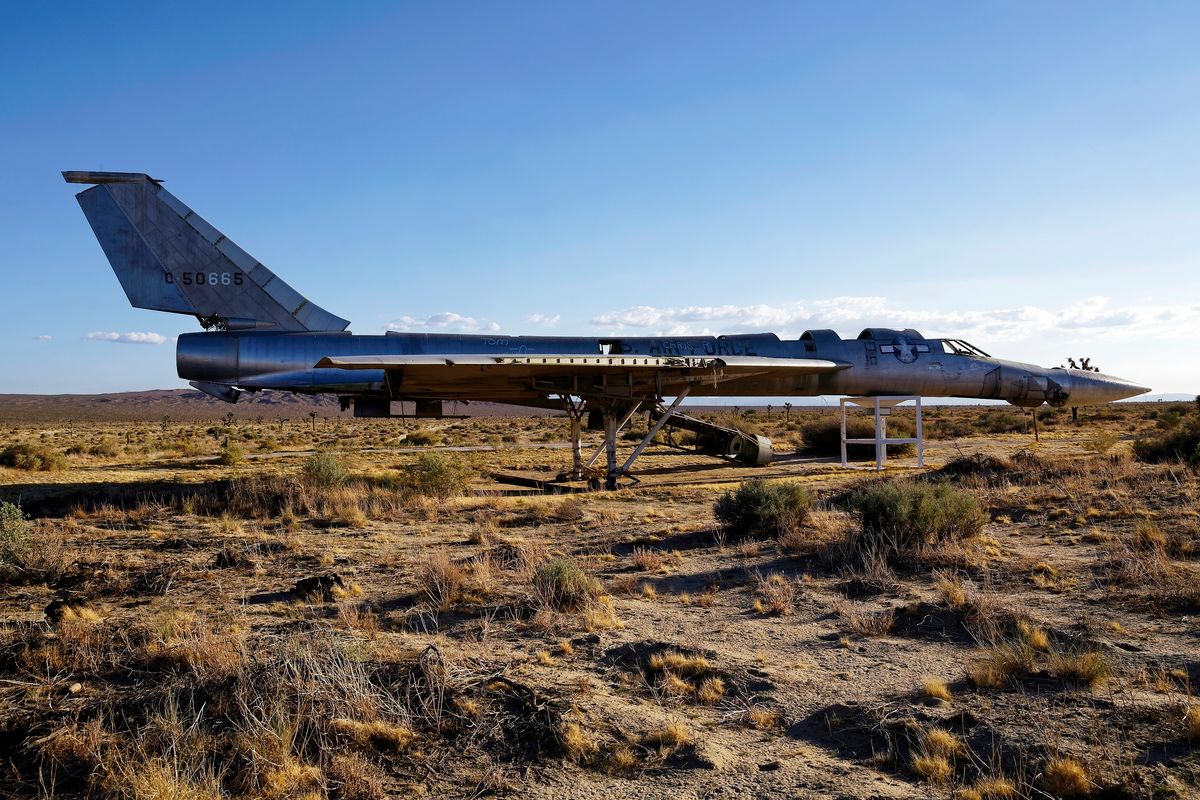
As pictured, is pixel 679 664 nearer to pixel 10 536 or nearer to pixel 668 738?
pixel 668 738

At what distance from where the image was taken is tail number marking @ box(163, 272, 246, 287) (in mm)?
17144

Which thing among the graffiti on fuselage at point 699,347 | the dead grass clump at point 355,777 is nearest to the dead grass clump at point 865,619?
the dead grass clump at point 355,777

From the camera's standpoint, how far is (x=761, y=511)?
11.7 metres

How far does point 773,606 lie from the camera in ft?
25.9

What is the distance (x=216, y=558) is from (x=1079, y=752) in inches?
379

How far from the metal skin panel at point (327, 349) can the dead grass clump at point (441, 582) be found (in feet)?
22.3

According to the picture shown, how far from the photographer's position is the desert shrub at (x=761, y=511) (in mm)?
11711

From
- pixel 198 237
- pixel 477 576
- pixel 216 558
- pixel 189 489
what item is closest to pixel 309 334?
pixel 198 237

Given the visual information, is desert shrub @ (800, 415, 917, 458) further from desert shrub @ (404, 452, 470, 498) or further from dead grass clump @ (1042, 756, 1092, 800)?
dead grass clump @ (1042, 756, 1092, 800)

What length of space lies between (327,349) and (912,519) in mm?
12237

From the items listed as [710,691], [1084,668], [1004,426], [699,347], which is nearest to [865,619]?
[1084,668]

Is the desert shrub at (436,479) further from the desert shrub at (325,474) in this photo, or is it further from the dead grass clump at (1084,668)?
the dead grass clump at (1084,668)

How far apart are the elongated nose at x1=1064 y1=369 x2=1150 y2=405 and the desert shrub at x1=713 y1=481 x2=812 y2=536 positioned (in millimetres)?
13073

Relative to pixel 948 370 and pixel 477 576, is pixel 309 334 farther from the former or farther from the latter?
pixel 948 370
